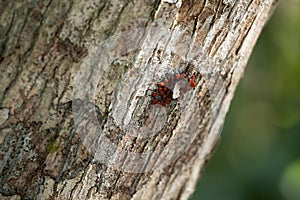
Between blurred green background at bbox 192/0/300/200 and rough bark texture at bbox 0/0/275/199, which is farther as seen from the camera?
blurred green background at bbox 192/0/300/200

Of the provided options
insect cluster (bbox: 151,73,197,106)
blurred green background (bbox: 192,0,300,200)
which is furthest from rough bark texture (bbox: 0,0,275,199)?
blurred green background (bbox: 192,0,300,200)

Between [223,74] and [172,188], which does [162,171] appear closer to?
[172,188]

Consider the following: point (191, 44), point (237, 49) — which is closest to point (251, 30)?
point (237, 49)

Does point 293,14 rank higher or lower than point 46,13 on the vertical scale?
higher

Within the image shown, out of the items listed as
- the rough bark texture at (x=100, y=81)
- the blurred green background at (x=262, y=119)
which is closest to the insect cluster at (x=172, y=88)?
the rough bark texture at (x=100, y=81)

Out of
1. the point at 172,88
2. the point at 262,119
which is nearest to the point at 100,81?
the point at 172,88

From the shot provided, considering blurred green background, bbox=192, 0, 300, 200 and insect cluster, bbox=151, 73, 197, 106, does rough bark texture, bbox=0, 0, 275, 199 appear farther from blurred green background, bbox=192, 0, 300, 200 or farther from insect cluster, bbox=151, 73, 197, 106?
blurred green background, bbox=192, 0, 300, 200
